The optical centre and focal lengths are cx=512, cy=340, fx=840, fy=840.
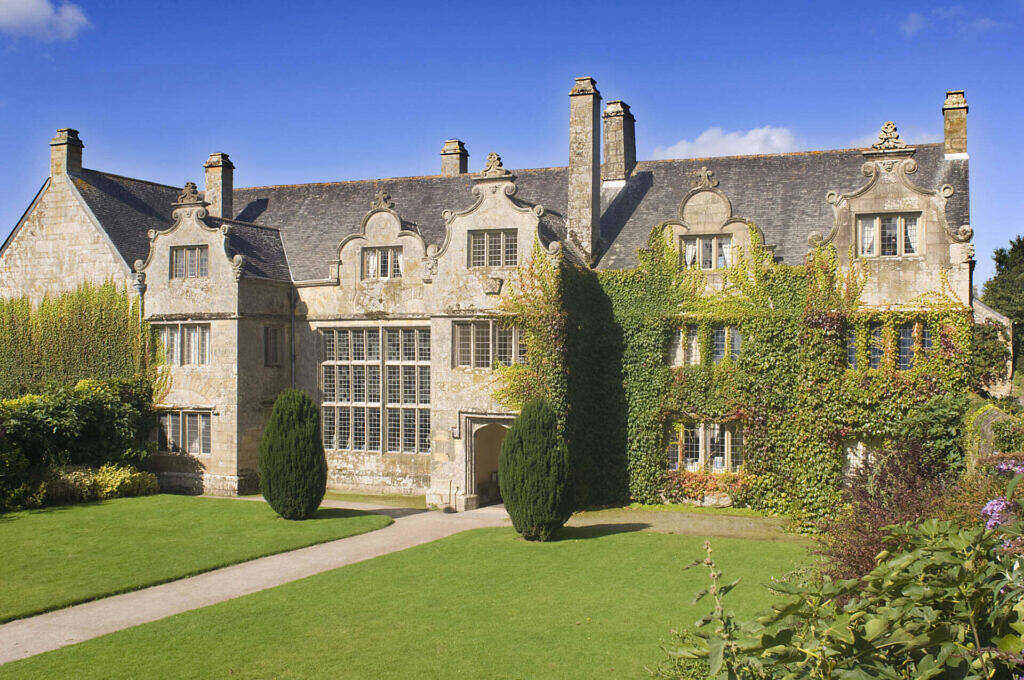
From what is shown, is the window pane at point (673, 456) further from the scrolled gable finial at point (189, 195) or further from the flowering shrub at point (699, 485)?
the scrolled gable finial at point (189, 195)

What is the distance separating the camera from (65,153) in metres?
29.5

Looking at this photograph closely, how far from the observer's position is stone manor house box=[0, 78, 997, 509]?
23.2 meters

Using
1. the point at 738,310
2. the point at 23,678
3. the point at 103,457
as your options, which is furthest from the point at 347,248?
the point at 23,678

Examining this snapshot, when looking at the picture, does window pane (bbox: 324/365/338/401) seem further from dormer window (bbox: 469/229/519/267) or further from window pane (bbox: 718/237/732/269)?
window pane (bbox: 718/237/732/269)

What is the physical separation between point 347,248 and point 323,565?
1272 cm

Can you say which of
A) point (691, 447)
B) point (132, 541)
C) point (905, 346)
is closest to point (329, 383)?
point (132, 541)

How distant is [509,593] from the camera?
14.7m

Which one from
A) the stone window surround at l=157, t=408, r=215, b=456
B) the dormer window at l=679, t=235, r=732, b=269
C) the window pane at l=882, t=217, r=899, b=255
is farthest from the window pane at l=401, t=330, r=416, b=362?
the window pane at l=882, t=217, r=899, b=255

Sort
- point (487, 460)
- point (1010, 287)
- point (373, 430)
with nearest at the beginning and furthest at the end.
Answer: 1. point (487, 460)
2. point (373, 430)
3. point (1010, 287)

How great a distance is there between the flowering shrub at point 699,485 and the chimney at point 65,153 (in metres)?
23.0

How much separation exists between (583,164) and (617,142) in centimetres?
364

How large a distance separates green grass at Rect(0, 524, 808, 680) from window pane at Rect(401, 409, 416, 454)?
887 cm

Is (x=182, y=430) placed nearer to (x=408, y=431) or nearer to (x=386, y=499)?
(x=386, y=499)

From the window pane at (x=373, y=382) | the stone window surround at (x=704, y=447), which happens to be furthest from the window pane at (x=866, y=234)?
the window pane at (x=373, y=382)
